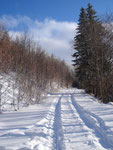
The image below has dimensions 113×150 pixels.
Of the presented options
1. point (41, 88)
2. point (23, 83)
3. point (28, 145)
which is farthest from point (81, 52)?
point (28, 145)

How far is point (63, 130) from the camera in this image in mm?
4320

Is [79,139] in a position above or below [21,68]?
below

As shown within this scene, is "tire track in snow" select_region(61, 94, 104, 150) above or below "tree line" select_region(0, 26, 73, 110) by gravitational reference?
below

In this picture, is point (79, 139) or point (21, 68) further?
point (21, 68)

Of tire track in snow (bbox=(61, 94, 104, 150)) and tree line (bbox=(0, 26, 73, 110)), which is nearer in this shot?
tire track in snow (bbox=(61, 94, 104, 150))

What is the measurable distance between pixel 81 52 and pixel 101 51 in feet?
21.3

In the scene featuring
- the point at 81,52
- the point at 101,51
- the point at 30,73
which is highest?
the point at 81,52

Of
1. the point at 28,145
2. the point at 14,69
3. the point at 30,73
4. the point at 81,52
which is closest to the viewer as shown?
the point at 28,145

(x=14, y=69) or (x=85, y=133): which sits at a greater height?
(x=14, y=69)

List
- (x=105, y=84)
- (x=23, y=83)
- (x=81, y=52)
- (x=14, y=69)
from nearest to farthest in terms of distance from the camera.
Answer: (x=14, y=69) → (x=23, y=83) → (x=105, y=84) → (x=81, y=52)

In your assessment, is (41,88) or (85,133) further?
(41,88)

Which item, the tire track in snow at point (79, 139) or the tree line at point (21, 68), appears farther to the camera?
the tree line at point (21, 68)

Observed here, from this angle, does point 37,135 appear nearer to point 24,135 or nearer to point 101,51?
point 24,135

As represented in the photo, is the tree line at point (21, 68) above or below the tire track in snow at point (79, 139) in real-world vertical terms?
above
